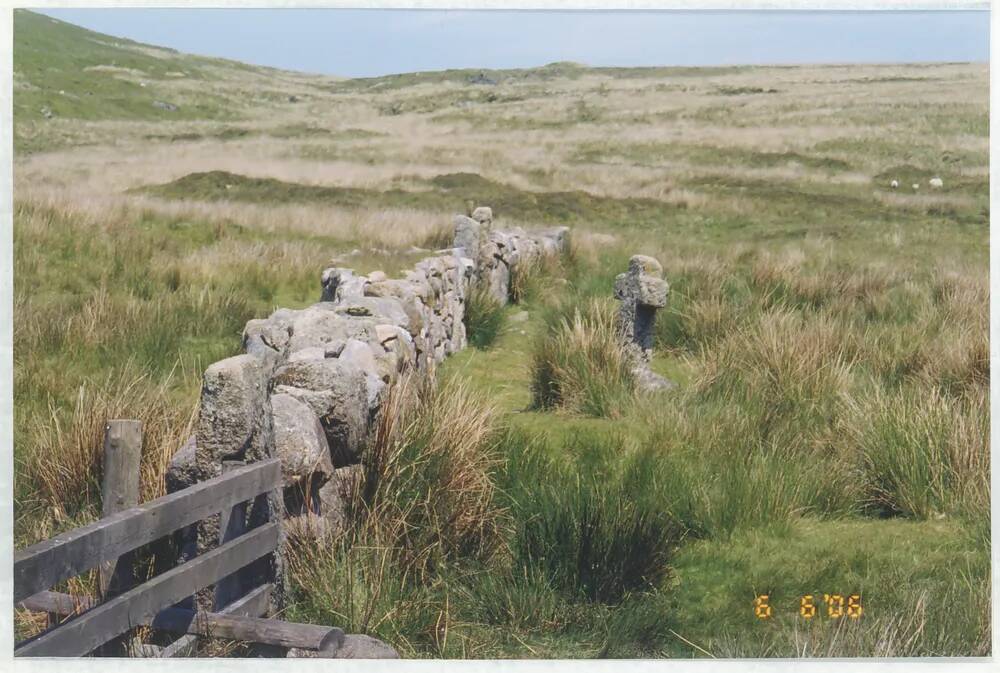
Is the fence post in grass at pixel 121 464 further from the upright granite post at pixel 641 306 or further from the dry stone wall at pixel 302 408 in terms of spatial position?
the upright granite post at pixel 641 306

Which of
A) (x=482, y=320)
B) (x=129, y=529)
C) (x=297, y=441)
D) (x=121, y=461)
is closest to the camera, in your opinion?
(x=129, y=529)

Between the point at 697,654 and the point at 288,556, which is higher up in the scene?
the point at 288,556

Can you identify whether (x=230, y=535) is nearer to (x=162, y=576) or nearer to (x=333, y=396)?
(x=162, y=576)

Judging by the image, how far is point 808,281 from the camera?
11.4 m

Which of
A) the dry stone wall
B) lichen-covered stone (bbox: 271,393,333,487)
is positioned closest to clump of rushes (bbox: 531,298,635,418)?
the dry stone wall

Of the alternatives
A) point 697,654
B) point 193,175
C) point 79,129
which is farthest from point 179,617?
point 79,129

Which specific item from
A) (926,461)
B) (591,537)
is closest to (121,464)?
(591,537)

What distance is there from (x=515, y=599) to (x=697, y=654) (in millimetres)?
621

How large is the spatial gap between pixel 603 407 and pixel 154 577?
3.89 m

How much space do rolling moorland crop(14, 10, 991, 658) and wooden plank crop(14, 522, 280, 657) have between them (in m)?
0.38

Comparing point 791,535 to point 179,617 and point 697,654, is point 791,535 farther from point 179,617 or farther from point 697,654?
point 179,617

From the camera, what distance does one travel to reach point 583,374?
695 centimetres

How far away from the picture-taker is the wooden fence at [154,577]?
8.68 feet
